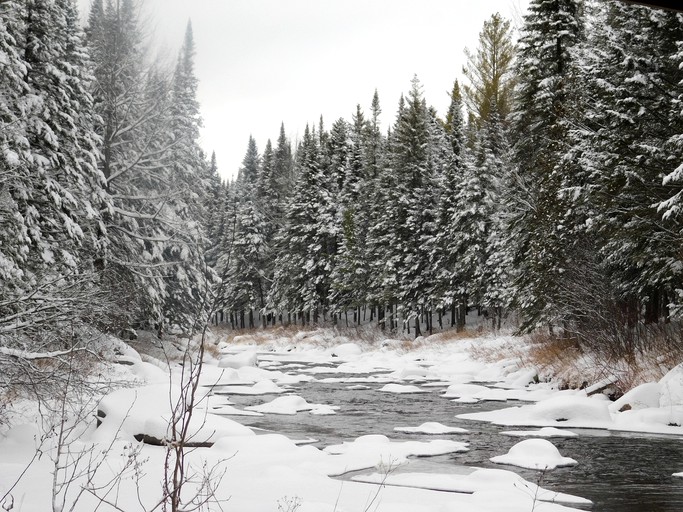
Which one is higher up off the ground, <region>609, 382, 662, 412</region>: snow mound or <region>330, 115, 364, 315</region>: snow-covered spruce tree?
<region>330, 115, 364, 315</region>: snow-covered spruce tree

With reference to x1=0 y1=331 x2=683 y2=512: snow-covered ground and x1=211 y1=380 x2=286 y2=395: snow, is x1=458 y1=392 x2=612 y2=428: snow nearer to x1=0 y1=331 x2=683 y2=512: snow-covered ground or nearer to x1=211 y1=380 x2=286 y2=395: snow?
x1=0 y1=331 x2=683 y2=512: snow-covered ground

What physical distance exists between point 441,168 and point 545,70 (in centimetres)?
2040

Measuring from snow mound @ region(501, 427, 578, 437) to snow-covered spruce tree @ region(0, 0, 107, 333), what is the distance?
7557mm

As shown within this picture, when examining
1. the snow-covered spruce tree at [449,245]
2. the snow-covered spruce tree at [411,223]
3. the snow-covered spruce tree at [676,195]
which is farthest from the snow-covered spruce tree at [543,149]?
the snow-covered spruce tree at [411,223]

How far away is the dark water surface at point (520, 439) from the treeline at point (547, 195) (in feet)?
11.9

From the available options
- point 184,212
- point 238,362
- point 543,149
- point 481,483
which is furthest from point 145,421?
point 184,212

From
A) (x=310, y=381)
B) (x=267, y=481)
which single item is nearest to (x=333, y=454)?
(x=267, y=481)

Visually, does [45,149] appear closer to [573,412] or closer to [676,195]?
[573,412]

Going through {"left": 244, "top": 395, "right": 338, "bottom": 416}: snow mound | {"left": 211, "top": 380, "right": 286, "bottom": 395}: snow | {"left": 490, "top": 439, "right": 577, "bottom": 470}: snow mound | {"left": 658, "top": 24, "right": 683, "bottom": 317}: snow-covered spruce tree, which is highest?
{"left": 658, "top": 24, "right": 683, "bottom": 317}: snow-covered spruce tree

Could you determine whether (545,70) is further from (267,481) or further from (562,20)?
(267,481)

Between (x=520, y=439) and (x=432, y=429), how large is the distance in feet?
4.98

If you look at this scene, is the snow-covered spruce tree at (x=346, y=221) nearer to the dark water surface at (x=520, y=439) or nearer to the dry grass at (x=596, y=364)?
the dry grass at (x=596, y=364)

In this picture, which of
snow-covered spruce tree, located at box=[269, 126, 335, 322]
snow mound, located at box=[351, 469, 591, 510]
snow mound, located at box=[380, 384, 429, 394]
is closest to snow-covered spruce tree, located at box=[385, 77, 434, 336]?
snow-covered spruce tree, located at box=[269, 126, 335, 322]

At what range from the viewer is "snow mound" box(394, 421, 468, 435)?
10.8m
